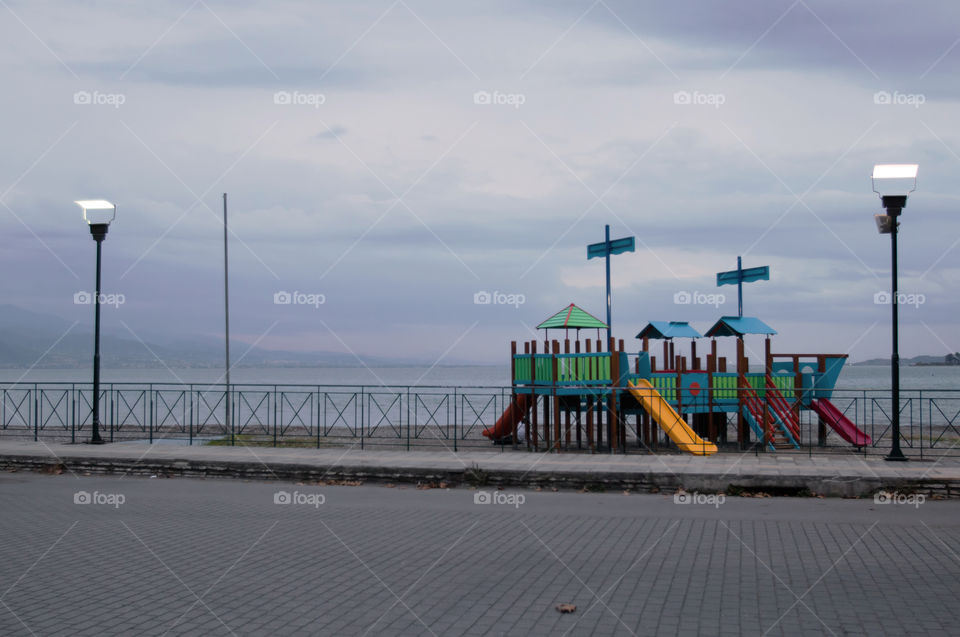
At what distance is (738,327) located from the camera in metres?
21.6

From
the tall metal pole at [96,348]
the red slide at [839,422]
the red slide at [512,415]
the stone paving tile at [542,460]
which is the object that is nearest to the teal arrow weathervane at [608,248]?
the red slide at [512,415]

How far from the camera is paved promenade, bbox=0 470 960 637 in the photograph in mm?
6301

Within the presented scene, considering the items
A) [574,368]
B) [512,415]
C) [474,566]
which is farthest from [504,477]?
[474,566]

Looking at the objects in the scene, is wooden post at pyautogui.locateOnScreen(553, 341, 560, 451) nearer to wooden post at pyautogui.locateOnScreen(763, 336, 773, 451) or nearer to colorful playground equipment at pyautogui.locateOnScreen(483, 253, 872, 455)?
colorful playground equipment at pyautogui.locateOnScreen(483, 253, 872, 455)

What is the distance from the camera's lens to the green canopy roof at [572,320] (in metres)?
20.5

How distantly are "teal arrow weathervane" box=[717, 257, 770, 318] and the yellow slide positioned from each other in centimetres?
493

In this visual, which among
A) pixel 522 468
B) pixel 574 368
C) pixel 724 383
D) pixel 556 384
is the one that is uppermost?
pixel 574 368

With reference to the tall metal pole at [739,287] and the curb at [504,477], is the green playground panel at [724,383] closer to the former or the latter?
the tall metal pole at [739,287]

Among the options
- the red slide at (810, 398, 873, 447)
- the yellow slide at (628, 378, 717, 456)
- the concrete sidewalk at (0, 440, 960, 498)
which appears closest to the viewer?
the concrete sidewalk at (0, 440, 960, 498)

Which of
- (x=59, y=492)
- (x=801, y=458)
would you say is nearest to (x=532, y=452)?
(x=801, y=458)

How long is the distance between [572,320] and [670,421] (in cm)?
357

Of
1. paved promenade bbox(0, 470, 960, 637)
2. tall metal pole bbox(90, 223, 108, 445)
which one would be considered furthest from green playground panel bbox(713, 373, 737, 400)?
tall metal pole bbox(90, 223, 108, 445)

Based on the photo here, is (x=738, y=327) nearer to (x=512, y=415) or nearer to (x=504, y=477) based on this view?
(x=512, y=415)

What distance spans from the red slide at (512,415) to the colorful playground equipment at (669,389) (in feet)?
0.09
